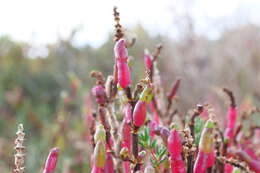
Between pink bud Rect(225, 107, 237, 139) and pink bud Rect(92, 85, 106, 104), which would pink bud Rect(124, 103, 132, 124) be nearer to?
pink bud Rect(92, 85, 106, 104)

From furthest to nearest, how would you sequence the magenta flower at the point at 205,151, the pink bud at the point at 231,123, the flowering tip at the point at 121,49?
1. the pink bud at the point at 231,123
2. the flowering tip at the point at 121,49
3. the magenta flower at the point at 205,151

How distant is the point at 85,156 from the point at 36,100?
3.20 meters

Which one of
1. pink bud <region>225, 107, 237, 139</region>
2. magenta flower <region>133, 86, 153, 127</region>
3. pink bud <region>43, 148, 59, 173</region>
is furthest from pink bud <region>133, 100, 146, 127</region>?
pink bud <region>225, 107, 237, 139</region>

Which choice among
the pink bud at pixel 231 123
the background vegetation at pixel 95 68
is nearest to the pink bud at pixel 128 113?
the pink bud at pixel 231 123

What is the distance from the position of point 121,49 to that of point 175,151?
0.19 metres

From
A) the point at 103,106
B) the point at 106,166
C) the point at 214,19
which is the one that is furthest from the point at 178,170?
the point at 214,19

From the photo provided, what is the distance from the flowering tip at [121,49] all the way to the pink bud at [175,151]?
16cm

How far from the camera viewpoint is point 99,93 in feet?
2.60

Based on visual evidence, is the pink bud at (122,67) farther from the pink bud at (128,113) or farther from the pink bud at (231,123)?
the pink bud at (231,123)

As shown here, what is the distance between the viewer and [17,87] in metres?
5.91

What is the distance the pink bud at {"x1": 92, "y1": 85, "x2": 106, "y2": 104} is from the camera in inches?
31.1

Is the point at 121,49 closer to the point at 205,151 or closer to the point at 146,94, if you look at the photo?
the point at 146,94

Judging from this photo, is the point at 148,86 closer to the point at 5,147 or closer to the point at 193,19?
the point at 5,147

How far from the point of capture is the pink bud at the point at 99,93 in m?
0.79
